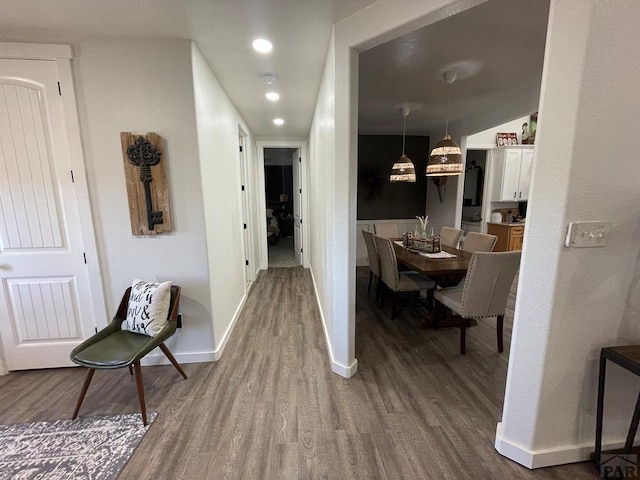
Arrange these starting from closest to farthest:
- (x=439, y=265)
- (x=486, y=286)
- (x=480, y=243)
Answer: (x=486, y=286) < (x=439, y=265) < (x=480, y=243)

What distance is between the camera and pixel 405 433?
159cm

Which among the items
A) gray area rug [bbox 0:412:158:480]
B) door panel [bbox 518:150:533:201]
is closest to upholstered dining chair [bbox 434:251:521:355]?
gray area rug [bbox 0:412:158:480]

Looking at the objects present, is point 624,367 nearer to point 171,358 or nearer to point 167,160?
point 171,358

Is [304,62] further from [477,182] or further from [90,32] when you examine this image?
[477,182]

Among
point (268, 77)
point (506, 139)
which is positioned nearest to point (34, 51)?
point (268, 77)

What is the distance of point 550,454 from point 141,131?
317 cm

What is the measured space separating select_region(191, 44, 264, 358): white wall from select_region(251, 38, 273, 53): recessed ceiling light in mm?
440

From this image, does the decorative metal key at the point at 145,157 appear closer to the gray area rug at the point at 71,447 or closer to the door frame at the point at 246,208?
the gray area rug at the point at 71,447

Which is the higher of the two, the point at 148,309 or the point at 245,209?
the point at 245,209

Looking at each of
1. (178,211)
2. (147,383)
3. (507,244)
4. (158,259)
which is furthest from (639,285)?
(507,244)

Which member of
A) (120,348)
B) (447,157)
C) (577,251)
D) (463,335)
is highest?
(447,157)

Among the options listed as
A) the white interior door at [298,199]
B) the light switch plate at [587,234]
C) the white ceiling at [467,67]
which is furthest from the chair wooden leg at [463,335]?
the white interior door at [298,199]

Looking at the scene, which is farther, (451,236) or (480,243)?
(451,236)

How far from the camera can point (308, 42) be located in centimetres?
197
